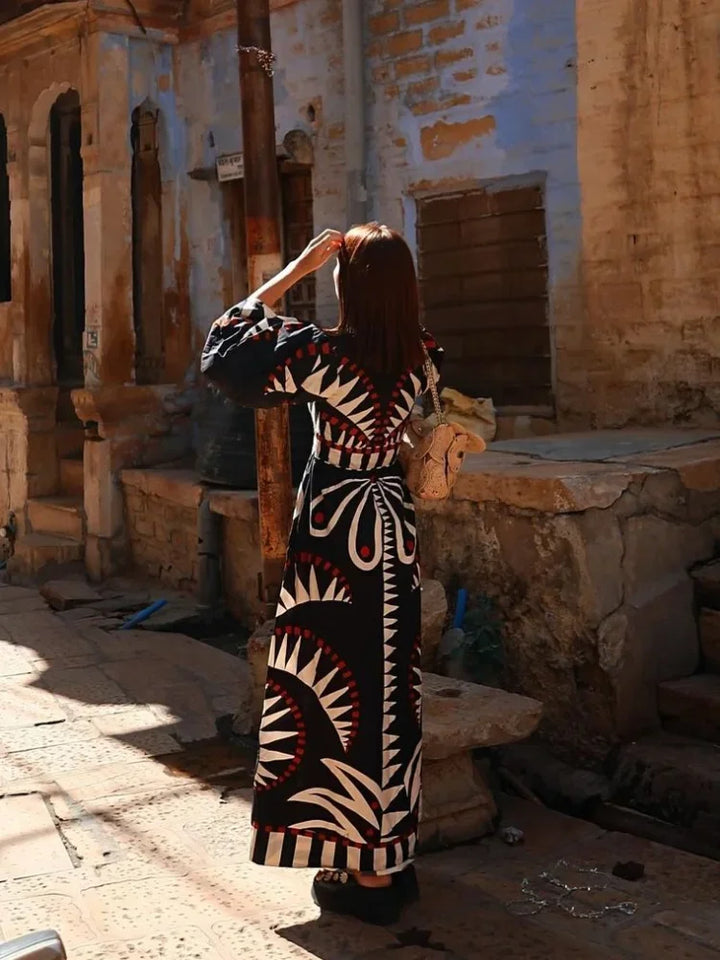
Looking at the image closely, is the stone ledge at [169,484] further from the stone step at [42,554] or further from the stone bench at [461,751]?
the stone bench at [461,751]

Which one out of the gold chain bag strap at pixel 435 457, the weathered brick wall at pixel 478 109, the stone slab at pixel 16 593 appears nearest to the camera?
the gold chain bag strap at pixel 435 457

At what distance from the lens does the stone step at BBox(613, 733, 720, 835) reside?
13.9ft

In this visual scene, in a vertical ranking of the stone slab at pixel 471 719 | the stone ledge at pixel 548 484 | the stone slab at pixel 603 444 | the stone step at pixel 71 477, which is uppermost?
the stone slab at pixel 603 444

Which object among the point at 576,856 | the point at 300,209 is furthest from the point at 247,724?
the point at 300,209

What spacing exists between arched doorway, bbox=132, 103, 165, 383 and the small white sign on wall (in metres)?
1.07

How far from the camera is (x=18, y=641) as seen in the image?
283 inches

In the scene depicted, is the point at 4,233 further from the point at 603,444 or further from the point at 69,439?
the point at 603,444

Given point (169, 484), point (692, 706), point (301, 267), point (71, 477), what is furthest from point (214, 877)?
point (71, 477)

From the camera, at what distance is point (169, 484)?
28.0ft

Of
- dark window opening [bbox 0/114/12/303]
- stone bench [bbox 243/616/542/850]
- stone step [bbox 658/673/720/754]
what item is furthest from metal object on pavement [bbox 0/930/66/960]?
dark window opening [bbox 0/114/12/303]

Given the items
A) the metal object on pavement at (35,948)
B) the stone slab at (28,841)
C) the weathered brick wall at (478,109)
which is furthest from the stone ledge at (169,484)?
the metal object on pavement at (35,948)

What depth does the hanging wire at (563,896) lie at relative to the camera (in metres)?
3.49

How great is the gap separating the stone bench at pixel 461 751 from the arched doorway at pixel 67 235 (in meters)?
7.92

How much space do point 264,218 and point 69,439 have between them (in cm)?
607
